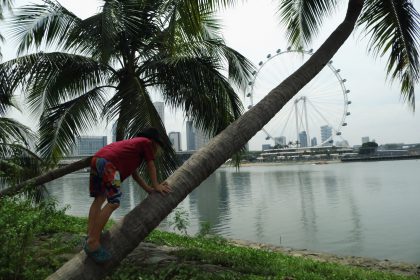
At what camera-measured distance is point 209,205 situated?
21812 millimetres

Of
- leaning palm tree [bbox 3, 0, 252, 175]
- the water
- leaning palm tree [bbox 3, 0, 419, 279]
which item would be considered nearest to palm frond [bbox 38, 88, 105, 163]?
leaning palm tree [bbox 3, 0, 252, 175]

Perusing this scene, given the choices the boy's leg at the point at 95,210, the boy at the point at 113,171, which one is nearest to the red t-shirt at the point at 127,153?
the boy at the point at 113,171

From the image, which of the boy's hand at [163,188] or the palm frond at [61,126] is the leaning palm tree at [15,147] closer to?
the palm frond at [61,126]

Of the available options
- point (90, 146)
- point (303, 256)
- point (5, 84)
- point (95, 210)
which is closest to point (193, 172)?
point (95, 210)

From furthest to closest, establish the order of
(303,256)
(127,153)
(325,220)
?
(325,220) → (303,256) → (127,153)

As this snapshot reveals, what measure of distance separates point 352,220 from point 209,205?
7.92 metres

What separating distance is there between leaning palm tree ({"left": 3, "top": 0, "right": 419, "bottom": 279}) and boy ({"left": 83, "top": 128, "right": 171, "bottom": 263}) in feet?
0.39

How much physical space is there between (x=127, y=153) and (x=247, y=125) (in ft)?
3.83

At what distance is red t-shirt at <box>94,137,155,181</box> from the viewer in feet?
11.0

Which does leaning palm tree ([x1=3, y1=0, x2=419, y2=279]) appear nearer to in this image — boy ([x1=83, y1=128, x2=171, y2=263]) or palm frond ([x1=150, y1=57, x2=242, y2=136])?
boy ([x1=83, y1=128, x2=171, y2=263])

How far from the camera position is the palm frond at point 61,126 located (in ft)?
25.2

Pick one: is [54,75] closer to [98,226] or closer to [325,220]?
[98,226]

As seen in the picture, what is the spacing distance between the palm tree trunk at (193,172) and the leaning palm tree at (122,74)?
284 centimetres

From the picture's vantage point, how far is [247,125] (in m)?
3.96
